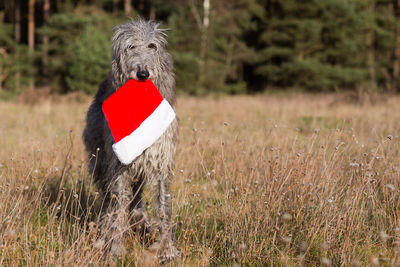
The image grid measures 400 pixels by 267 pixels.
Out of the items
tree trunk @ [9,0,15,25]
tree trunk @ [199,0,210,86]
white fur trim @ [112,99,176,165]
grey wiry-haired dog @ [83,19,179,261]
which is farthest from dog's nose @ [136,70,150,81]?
tree trunk @ [9,0,15,25]

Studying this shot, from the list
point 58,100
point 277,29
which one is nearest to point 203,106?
point 58,100

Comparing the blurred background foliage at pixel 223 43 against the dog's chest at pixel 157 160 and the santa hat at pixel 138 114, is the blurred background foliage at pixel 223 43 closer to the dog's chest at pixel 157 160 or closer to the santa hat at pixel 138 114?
the dog's chest at pixel 157 160

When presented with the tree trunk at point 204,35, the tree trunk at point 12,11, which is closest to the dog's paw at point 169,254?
the tree trunk at point 204,35

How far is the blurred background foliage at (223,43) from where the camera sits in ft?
71.2

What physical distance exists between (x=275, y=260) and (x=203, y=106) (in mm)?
11878

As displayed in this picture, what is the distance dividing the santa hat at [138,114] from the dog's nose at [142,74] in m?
0.04

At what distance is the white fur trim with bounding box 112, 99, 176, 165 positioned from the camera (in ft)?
9.36

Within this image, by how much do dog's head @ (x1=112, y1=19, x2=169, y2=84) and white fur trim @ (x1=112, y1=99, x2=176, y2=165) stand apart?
34 centimetres

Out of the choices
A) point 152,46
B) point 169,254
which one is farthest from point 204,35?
point 169,254

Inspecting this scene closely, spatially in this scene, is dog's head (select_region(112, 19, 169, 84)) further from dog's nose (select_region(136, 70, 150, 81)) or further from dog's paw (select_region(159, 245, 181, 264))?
dog's paw (select_region(159, 245, 181, 264))

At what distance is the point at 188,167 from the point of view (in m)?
5.36

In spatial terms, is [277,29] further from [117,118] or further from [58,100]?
[117,118]

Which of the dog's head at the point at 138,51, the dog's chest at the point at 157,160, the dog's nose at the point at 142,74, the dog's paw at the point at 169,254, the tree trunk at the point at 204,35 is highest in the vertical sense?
the tree trunk at the point at 204,35

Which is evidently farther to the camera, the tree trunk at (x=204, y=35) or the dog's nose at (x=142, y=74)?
the tree trunk at (x=204, y=35)
